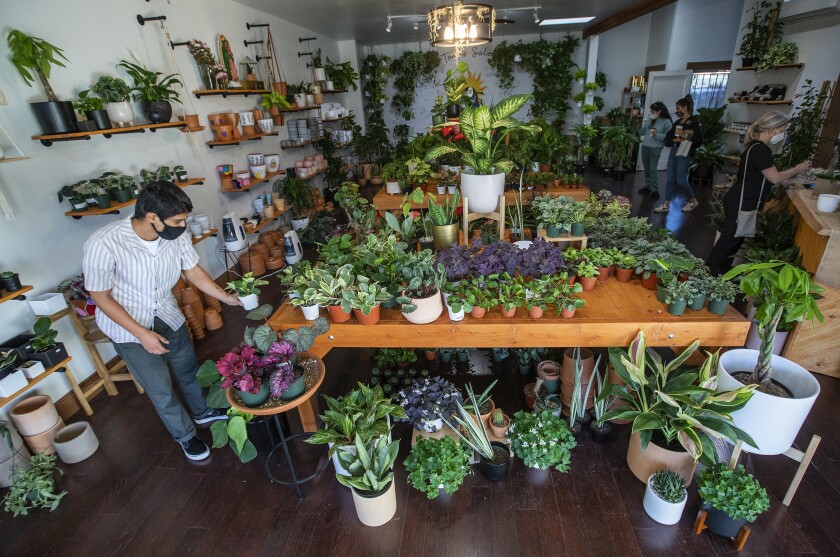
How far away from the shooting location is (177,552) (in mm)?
2078

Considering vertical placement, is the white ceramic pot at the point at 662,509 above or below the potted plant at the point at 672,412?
below

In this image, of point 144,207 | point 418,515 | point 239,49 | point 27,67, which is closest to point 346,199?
point 144,207

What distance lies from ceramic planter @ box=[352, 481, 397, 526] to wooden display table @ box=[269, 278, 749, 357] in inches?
29.9

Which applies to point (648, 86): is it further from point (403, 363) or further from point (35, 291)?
point (35, 291)

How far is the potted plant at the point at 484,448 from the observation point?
225 cm

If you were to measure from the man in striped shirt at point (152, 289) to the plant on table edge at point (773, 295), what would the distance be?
2551 millimetres

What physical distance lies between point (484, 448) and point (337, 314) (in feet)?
3.46

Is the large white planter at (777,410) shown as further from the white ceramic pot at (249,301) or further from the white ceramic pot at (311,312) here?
the white ceramic pot at (249,301)

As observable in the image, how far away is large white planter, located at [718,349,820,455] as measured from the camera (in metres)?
1.87

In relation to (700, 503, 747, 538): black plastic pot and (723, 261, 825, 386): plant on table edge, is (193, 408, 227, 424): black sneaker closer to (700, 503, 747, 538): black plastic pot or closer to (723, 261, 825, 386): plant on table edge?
(700, 503, 747, 538): black plastic pot

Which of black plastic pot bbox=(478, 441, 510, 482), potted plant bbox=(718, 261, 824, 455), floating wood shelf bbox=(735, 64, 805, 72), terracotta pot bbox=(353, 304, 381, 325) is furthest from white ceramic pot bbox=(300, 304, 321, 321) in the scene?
floating wood shelf bbox=(735, 64, 805, 72)

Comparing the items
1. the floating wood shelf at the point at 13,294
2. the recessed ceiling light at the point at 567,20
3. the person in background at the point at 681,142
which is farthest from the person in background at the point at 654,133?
the floating wood shelf at the point at 13,294

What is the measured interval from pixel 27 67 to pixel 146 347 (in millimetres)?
1962

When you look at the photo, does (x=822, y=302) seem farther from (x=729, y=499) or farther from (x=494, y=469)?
(x=494, y=469)
